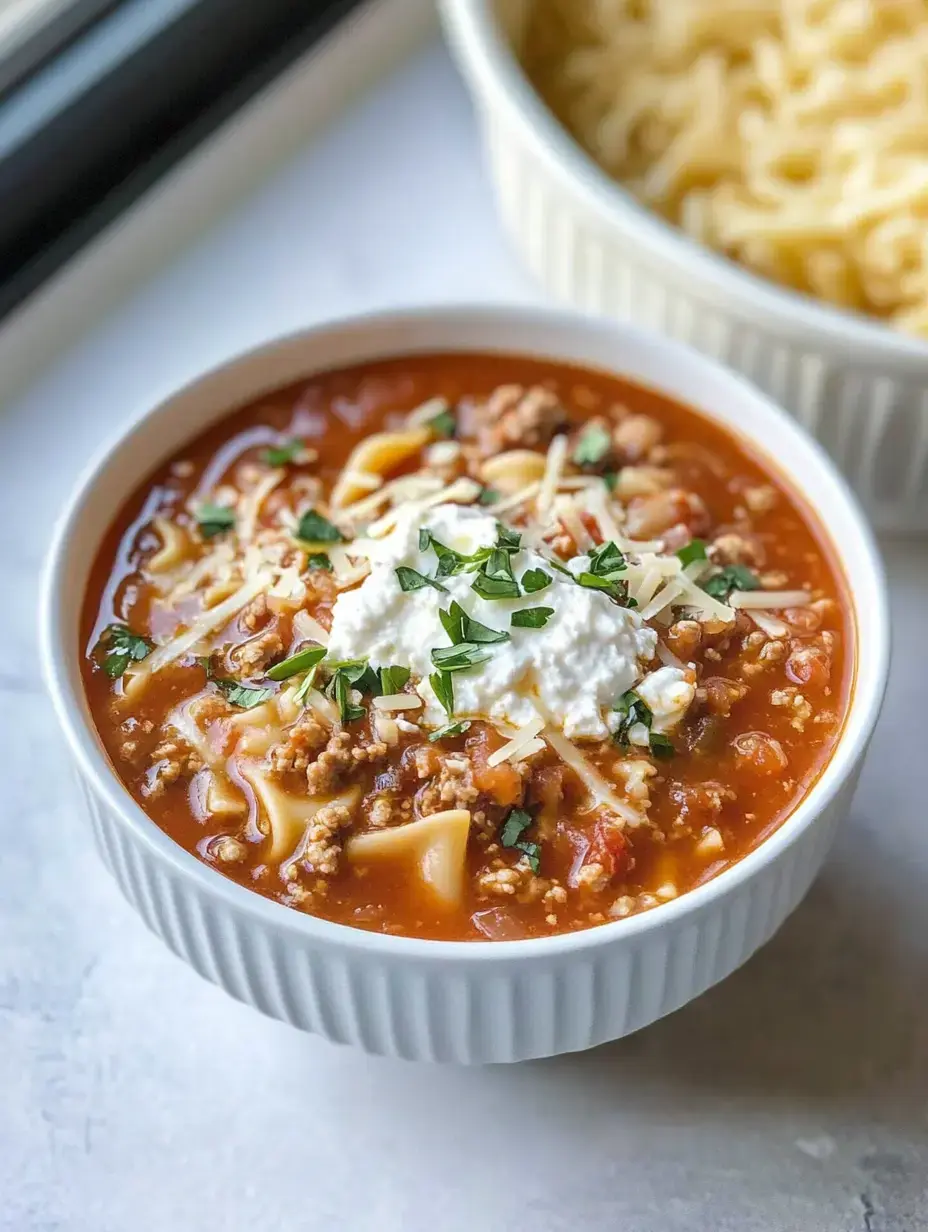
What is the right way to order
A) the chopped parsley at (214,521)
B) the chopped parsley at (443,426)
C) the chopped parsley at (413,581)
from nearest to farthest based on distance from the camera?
the chopped parsley at (413,581), the chopped parsley at (214,521), the chopped parsley at (443,426)

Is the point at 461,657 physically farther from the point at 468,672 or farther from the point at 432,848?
the point at 432,848

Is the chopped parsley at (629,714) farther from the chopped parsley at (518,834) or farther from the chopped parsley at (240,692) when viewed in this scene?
the chopped parsley at (240,692)

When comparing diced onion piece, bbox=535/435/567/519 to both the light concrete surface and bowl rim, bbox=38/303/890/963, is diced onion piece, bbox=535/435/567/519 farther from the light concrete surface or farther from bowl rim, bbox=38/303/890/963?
the light concrete surface

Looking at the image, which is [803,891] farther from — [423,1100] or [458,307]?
[458,307]

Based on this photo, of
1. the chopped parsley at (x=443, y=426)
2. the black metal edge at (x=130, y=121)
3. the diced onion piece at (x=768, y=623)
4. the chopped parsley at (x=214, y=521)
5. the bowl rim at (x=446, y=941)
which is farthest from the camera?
the black metal edge at (x=130, y=121)

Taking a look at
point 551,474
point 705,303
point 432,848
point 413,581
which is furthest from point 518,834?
point 705,303

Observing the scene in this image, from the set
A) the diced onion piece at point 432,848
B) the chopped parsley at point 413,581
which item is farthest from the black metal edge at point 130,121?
the diced onion piece at point 432,848

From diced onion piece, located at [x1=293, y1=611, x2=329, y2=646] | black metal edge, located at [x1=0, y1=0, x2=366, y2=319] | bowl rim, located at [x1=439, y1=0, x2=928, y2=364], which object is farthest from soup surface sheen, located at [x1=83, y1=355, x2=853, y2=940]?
black metal edge, located at [x1=0, y1=0, x2=366, y2=319]
